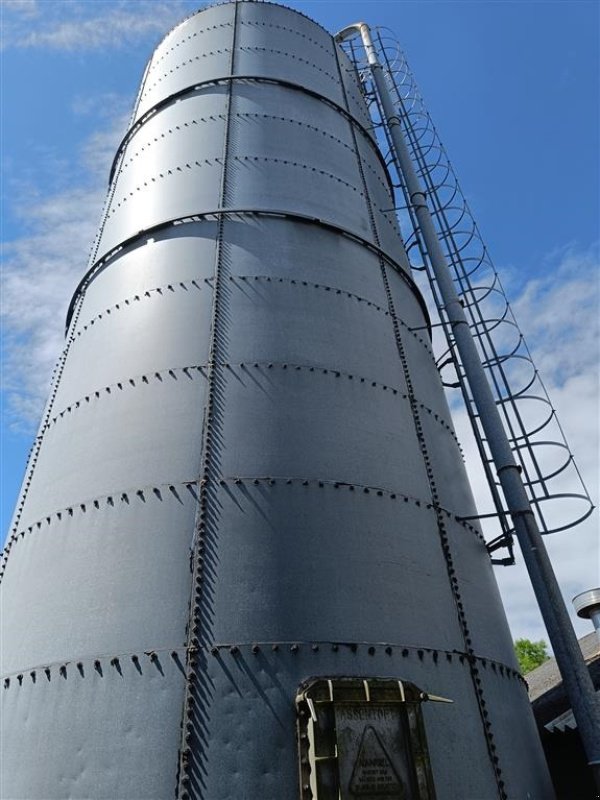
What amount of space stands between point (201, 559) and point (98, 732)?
1252 mm

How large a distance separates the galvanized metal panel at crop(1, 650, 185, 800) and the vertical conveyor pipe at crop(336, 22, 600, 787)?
3.83m

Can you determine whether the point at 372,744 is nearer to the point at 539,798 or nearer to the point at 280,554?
the point at 280,554

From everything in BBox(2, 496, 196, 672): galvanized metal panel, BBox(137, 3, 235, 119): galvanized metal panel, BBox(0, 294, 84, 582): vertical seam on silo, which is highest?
BBox(137, 3, 235, 119): galvanized metal panel

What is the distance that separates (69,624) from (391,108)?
11.8 meters

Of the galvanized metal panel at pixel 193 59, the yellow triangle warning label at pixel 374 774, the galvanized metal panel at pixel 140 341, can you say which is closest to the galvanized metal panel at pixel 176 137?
the galvanized metal panel at pixel 193 59

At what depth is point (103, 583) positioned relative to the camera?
437 centimetres

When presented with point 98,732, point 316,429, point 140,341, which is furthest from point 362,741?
point 140,341

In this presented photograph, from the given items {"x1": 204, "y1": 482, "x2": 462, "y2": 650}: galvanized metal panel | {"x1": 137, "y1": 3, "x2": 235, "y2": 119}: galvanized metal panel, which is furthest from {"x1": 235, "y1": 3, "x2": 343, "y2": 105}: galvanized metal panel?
{"x1": 204, "y1": 482, "x2": 462, "y2": 650}: galvanized metal panel

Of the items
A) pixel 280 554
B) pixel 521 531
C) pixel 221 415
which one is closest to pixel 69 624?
pixel 280 554

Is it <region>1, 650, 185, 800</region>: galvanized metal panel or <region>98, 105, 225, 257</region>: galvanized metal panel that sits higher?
<region>98, 105, 225, 257</region>: galvanized metal panel

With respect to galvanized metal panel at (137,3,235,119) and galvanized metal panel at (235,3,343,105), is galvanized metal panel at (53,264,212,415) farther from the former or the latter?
galvanized metal panel at (235,3,343,105)

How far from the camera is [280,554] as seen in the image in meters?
4.37

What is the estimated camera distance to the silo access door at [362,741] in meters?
3.53

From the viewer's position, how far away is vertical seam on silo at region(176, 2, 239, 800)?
3562 millimetres
